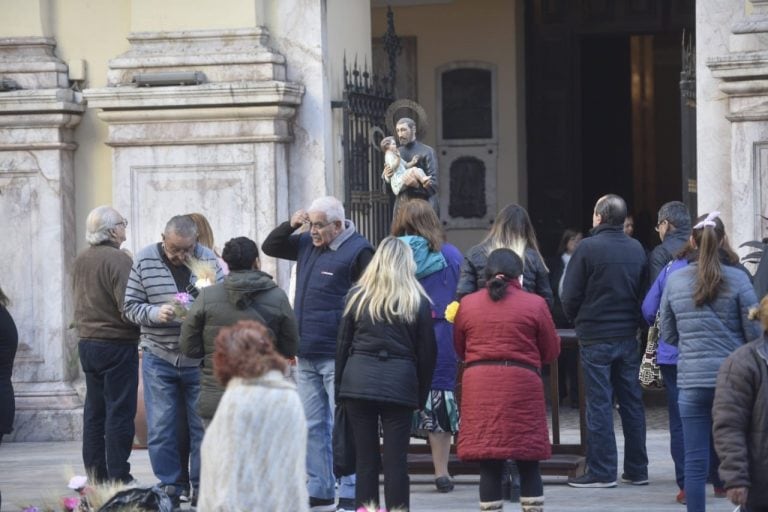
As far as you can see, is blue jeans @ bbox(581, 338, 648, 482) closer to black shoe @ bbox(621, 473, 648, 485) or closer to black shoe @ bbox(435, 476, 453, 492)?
black shoe @ bbox(621, 473, 648, 485)

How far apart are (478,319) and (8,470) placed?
15.8 feet

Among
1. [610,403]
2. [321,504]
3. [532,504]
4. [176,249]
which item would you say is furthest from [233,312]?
[610,403]

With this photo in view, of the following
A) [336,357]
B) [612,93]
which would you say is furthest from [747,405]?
[612,93]

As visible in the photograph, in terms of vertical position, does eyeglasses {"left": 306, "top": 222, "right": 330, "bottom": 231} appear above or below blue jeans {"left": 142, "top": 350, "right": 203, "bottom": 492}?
above

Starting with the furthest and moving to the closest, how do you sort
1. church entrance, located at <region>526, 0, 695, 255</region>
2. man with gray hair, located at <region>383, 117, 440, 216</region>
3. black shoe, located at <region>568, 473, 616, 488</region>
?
church entrance, located at <region>526, 0, 695, 255</region>
man with gray hair, located at <region>383, 117, 440, 216</region>
black shoe, located at <region>568, 473, 616, 488</region>

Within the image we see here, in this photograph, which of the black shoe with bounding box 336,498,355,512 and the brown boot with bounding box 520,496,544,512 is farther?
the black shoe with bounding box 336,498,355,512

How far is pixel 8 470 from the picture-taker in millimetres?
12852

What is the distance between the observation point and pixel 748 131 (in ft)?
42.0

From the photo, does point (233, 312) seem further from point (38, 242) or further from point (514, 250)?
point (38, 242)

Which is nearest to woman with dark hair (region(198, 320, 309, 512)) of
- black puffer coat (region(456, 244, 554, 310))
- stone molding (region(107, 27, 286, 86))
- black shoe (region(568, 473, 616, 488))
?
black puffer coat (region(456, 244, 554, 310))

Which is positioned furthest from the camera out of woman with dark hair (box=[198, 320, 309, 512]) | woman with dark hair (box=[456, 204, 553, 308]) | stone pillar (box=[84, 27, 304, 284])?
stone pillar (box=[84, 27, 304, 284])

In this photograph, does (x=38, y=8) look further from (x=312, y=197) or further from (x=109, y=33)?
(x=312, y=197)

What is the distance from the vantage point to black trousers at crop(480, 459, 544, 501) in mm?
9391

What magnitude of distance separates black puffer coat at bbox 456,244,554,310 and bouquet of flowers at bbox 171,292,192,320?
5.52 ft
